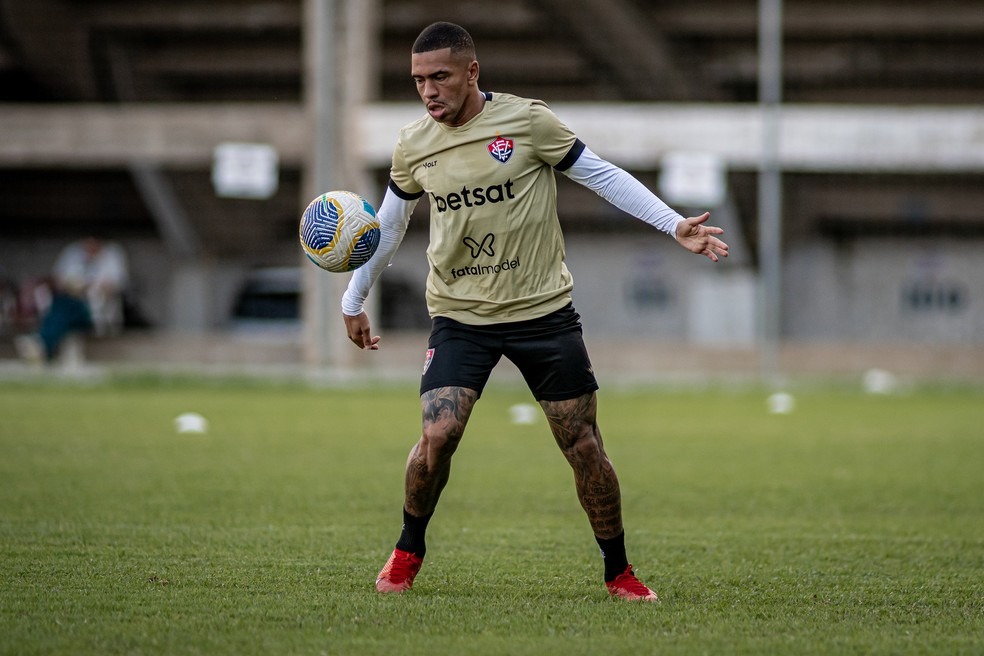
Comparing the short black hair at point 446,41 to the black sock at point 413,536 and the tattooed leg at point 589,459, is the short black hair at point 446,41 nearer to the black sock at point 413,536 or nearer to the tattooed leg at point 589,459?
the tattooed leg at point 589,459

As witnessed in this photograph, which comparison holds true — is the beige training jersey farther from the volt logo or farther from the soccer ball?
the soccer ball

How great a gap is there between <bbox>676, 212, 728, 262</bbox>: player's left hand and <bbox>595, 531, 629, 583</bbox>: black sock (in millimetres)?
1240

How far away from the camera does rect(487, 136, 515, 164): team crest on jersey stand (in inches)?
209

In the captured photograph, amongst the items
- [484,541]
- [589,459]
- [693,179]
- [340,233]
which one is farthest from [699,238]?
[693,179]

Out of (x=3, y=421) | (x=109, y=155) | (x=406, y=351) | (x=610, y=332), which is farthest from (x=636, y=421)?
(x=610, y=332)

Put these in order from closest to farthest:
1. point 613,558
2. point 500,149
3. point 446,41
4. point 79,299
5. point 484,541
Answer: point 446,41, point 500,149, point 613,558, point 484,541, point 79,299

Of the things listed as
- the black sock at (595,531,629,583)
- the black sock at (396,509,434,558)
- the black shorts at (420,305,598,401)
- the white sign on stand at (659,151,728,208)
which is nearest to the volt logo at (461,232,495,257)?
the black shorts at (420,305,598,401)

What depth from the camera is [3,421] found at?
12.6 meters

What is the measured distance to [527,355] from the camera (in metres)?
5.36

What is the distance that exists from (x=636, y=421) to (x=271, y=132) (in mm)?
10051

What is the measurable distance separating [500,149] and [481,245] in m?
0.40

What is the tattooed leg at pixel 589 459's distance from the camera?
5.33m

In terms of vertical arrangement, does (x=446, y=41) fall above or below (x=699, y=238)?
above

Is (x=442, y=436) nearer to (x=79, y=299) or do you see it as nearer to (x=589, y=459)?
(x=589, y=459)
